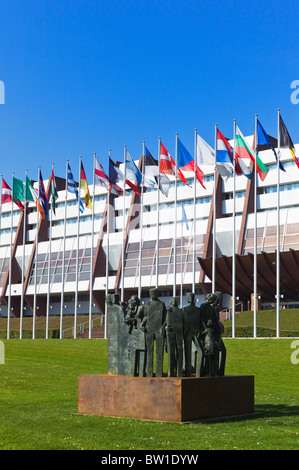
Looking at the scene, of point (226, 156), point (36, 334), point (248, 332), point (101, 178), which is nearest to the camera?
point (226, 156)

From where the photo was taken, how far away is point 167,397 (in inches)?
539

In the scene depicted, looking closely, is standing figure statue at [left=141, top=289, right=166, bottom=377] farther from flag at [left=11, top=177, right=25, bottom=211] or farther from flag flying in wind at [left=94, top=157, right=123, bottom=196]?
flag at [left=11, top=177, right=25, bottom=211]

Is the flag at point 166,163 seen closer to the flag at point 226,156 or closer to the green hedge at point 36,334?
the flag at point 226,156

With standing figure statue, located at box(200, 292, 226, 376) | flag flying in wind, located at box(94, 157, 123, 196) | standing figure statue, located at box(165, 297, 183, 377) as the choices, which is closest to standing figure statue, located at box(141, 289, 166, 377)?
standing figure statue, located at box(165, 297, 183, 377)

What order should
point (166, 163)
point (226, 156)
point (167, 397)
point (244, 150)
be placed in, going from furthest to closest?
point (166, 163)
point (226, 156)
point (244, 150)
point (167, 397)

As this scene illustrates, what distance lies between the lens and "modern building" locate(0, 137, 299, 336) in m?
58.0

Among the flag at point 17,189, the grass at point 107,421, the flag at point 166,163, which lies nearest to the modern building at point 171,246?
the flag at point 17,189

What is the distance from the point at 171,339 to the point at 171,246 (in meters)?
53.5

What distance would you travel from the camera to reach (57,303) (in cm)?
8394

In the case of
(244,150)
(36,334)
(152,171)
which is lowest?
(36,334)

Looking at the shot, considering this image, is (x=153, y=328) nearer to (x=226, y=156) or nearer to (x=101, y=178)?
(x=226, y=156)

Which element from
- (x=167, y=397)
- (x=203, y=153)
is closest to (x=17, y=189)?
(x=203, y=153)

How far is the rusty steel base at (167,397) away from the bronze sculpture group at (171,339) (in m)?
0.57

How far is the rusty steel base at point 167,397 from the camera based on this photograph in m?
13.6
